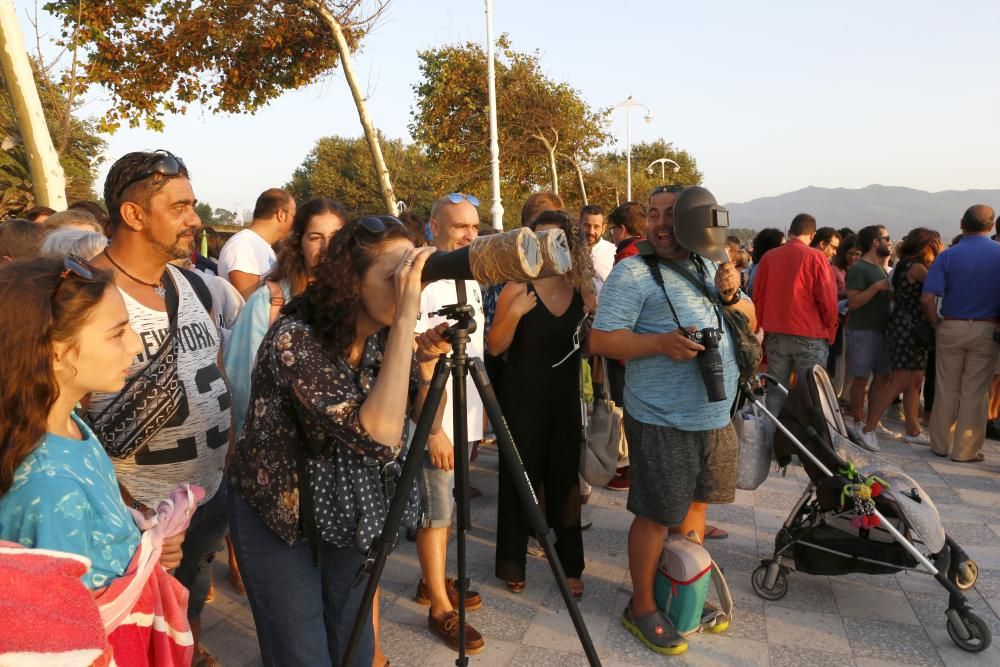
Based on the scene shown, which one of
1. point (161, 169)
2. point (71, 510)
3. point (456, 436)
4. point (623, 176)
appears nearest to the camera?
point (71, 510)

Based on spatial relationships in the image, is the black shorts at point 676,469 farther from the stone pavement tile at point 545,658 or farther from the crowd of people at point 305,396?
the stone pavement tile at point 545,658

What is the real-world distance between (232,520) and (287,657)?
15.7 inches

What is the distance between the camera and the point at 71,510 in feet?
4.58

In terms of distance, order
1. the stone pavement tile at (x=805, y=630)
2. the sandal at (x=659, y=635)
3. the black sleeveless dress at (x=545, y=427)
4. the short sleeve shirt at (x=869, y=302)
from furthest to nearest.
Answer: the short sleeve shirt at (x=869, y=302) < the black sleeveless dress at (x=545, y=427) < the stone pavement tile at (x=805, y=630) < the sandal at (x=659, y=635)

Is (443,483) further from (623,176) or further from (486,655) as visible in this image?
(623,176)

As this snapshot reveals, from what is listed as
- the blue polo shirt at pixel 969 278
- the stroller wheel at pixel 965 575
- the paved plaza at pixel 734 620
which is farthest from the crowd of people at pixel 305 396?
the blue polo shirt at pixel 969 278

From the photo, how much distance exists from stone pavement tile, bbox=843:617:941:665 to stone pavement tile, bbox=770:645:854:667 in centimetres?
9

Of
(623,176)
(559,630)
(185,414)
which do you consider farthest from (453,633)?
(623,176)

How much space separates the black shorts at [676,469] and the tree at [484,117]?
1906 cm

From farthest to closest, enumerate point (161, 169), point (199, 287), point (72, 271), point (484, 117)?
point (484, 117)
point (199, 287)
point (161, 169)
point (72, 271)

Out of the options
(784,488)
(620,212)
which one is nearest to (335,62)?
(620,212)

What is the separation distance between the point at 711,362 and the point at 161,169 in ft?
6.75

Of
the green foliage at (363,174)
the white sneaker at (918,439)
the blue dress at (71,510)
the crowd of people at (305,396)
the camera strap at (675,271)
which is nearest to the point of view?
the blue dress at (71,510)

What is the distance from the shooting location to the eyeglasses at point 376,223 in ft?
5.98
